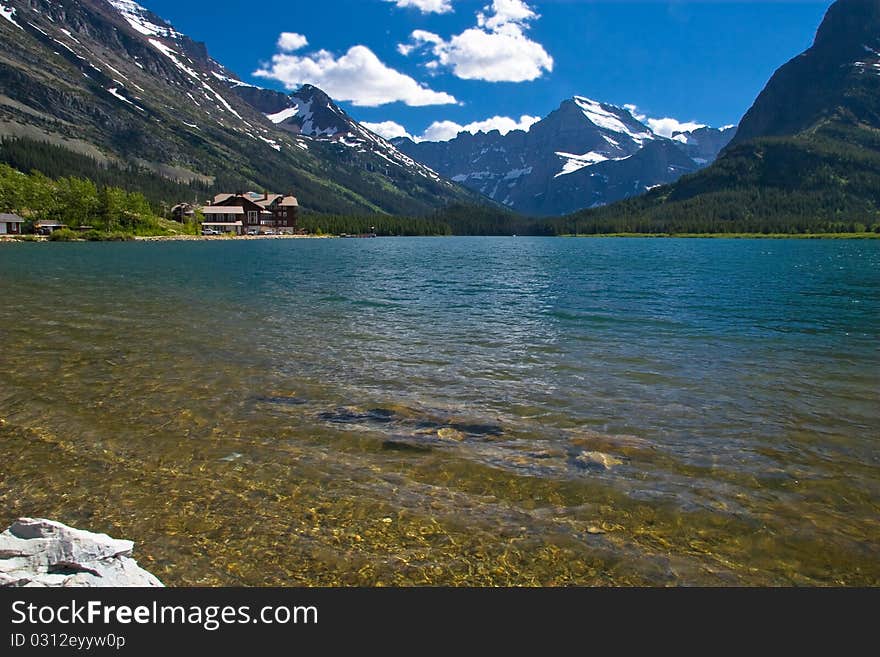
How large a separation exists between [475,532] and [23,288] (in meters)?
51.5

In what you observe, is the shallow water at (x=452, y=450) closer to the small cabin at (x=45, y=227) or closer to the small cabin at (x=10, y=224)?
the small cabin at (x=10, y=224)

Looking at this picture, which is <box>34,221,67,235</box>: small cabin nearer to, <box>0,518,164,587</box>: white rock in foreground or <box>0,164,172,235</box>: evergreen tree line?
<box>0,164,172,235</box>: evergreen tree line

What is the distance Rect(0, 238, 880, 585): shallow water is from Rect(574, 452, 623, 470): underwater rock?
0.25ft

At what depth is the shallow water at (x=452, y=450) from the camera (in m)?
8.47

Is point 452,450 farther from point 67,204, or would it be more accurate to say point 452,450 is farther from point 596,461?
point 67,204

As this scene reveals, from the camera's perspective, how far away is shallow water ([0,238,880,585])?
8.47 m

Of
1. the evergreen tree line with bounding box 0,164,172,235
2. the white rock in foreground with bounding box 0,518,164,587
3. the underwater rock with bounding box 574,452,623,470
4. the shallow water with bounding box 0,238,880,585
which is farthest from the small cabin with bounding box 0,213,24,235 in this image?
the underwater rock with bounding box 574,452,623,470

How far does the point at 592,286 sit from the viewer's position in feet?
175

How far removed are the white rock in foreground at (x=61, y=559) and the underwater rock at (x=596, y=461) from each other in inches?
334

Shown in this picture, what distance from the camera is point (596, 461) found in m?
12.0

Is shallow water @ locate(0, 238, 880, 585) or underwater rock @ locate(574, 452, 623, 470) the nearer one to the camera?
shallow water @ locate(0, 238, 880, 585)

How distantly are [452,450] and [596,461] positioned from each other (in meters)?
3.31

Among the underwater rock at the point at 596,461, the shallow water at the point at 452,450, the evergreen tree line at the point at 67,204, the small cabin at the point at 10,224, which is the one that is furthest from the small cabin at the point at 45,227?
the underwater rock at the point at 596,461
